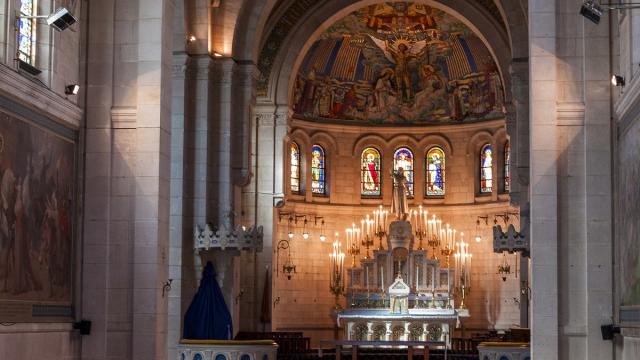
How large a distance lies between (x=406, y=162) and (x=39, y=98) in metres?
27.7

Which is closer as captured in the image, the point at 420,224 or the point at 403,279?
the point at 403,279

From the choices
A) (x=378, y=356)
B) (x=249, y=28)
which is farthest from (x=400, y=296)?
(x=249, y=28)

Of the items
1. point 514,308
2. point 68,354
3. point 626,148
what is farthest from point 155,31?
point 514,308

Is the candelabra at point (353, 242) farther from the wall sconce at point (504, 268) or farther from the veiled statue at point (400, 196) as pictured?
the wall sconce at point (504, 268)

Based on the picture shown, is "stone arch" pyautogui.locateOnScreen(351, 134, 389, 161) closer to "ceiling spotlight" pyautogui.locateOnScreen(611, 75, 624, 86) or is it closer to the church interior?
the church interior

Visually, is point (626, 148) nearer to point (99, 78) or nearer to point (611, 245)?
point (611, 245)

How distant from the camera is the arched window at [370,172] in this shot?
153 ft

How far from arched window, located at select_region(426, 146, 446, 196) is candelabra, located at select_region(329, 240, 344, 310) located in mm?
5012

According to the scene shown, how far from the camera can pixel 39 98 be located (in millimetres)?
20109

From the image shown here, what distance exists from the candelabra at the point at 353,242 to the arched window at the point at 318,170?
2159mm

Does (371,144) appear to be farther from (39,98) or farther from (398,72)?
(39,98)

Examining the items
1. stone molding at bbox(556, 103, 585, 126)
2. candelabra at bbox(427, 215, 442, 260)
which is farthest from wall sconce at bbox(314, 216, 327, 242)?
stone molding at bbox(556, 103, 585, 126)

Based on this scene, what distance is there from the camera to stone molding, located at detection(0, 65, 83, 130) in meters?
18.7

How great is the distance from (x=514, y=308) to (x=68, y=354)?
2373cm
